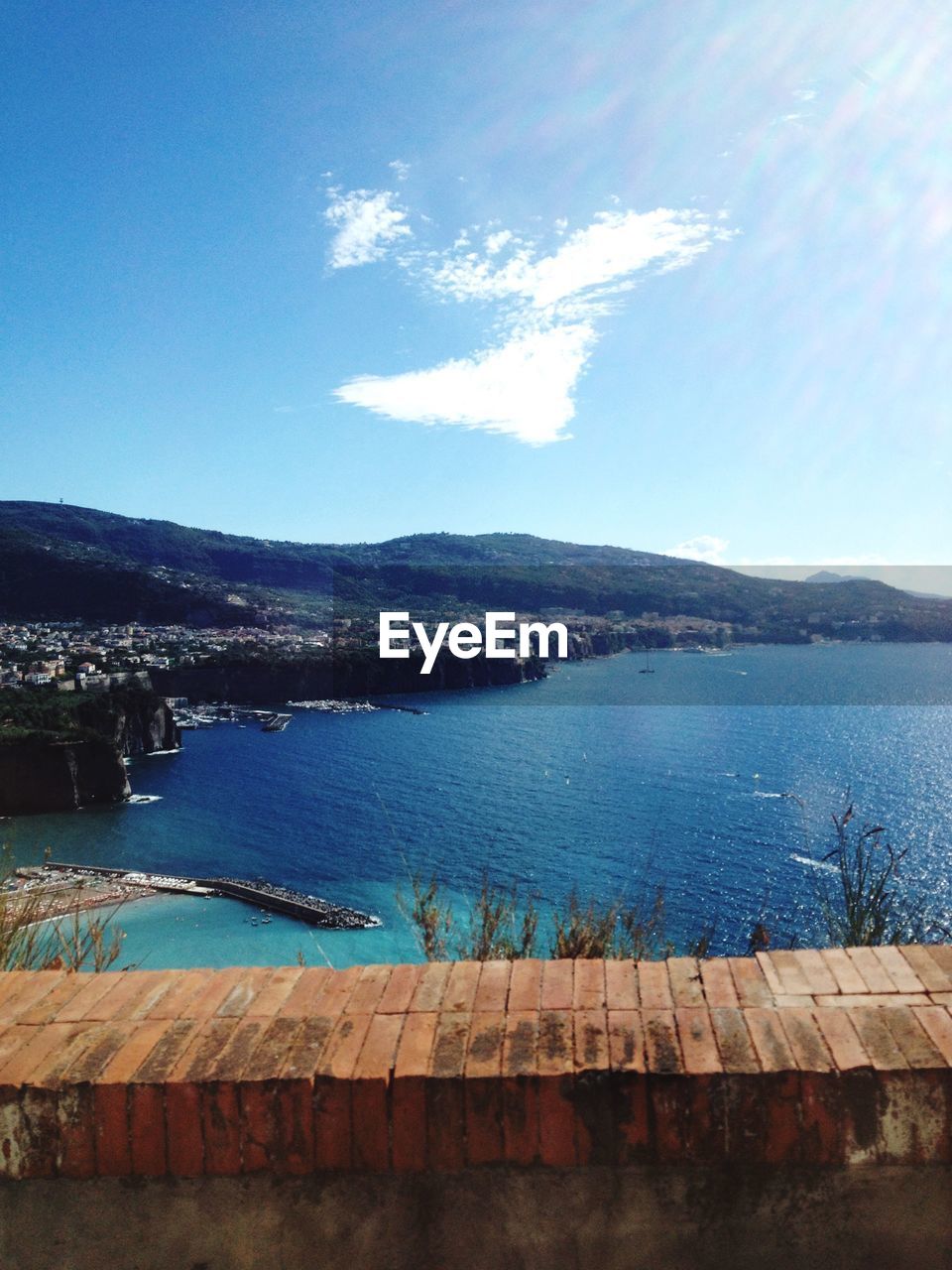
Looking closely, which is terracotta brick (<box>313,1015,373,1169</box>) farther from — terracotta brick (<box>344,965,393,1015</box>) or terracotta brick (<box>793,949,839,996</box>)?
terracotta brick (<box>793,949,839,996</box>)

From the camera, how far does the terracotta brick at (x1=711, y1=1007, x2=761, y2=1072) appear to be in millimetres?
1633

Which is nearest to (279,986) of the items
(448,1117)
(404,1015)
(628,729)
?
(404,1015)

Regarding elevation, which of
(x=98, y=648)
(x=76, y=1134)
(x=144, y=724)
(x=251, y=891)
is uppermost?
(x=76, y=1134)

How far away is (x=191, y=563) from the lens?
118 m

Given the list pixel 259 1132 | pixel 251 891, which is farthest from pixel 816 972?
pixel 251 891

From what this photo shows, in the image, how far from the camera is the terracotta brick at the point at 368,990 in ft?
6.15

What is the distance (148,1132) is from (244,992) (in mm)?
362

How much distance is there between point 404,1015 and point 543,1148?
14.5 inches

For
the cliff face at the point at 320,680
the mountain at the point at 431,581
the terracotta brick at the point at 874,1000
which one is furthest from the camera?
the mountain at the point at 431,581

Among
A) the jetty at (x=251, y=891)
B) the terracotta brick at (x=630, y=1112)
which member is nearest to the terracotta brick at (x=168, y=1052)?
the terracotta brick at (x=630, y=1112)

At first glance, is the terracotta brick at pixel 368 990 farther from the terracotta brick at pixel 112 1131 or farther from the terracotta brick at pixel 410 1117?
the terracotta brick at pixel 112 1131

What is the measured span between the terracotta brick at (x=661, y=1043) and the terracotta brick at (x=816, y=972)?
0.35 meters

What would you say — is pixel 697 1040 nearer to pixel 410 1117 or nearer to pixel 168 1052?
pixel 410 1117

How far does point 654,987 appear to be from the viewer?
75.8 inches
